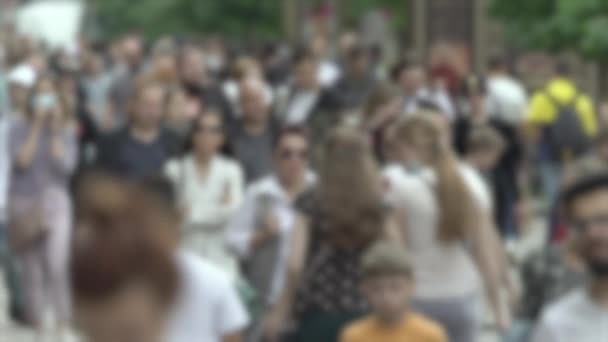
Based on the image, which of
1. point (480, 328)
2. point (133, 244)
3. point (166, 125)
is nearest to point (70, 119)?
point (166, 125)

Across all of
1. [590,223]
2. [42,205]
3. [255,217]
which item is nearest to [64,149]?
[42,205]

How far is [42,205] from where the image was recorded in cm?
1285

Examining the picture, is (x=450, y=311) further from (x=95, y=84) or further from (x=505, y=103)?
(x=95, y=84)

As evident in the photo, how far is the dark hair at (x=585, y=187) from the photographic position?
231 inches

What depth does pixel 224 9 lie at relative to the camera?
4466cm

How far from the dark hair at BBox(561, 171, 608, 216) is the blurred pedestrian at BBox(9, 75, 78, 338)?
7.06m

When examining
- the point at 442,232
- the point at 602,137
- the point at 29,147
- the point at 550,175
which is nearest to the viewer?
the point at 442,232

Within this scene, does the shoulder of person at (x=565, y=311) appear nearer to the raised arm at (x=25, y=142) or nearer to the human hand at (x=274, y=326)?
the human hand at (x=274, y=326)

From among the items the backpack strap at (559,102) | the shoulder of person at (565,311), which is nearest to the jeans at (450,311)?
the shoulder of person at (565,311)

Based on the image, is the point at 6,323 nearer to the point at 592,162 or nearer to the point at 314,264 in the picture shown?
the point at 314,264

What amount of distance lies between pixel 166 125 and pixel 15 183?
45.5 inches

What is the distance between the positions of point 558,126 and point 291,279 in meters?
9.34

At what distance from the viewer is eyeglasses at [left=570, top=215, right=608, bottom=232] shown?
5723 millimetres

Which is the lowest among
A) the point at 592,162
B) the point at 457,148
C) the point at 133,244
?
the point at 133,244
